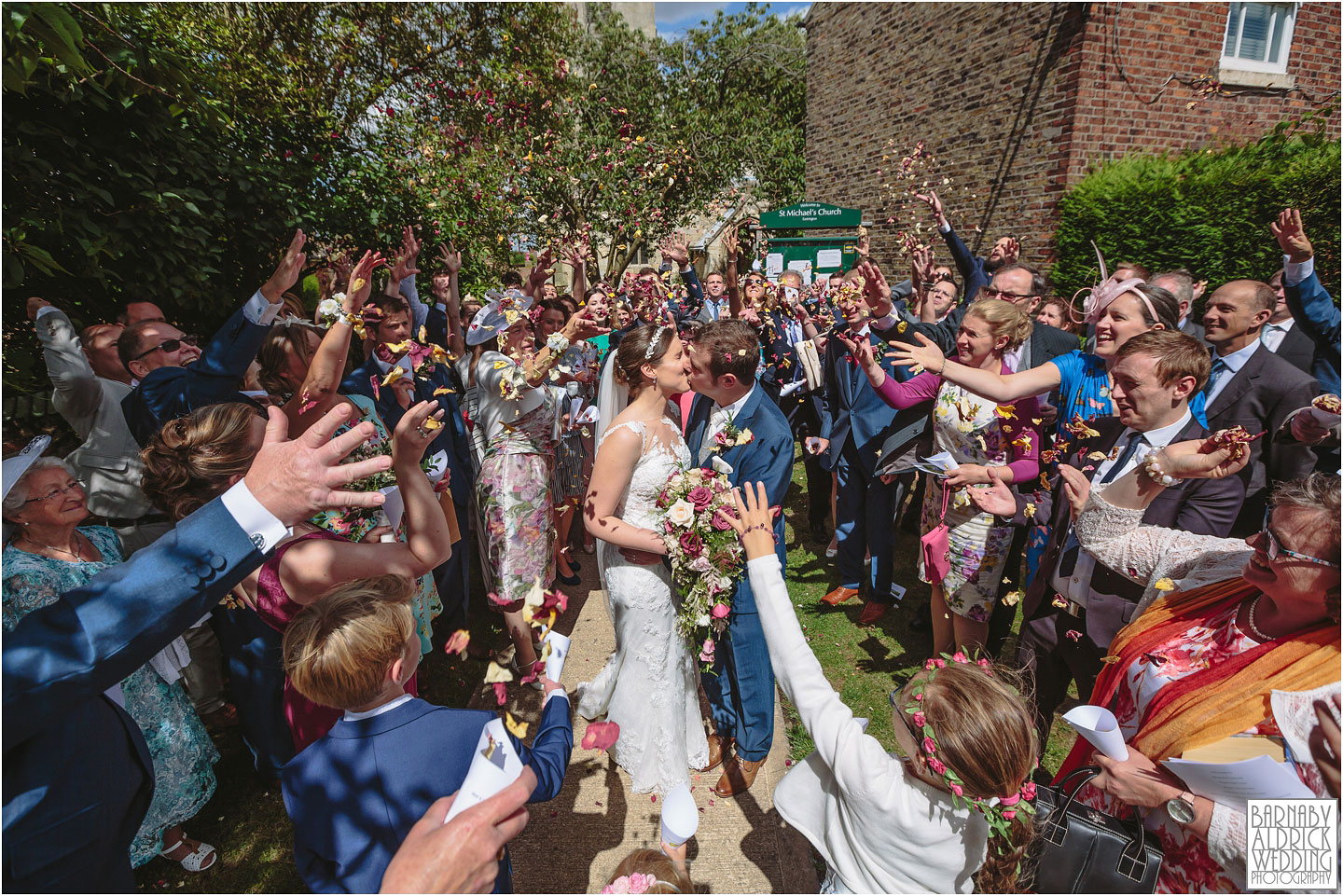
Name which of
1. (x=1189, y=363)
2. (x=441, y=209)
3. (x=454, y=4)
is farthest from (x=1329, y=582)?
(x=454, y=4)

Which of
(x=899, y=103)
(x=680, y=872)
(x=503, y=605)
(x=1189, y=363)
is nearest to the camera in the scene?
(x=680, y=872)

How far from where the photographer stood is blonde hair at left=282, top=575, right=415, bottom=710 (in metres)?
1.59

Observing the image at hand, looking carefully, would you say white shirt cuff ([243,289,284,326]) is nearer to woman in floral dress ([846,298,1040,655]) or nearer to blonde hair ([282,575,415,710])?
blonde hair ([282,575,415,710])

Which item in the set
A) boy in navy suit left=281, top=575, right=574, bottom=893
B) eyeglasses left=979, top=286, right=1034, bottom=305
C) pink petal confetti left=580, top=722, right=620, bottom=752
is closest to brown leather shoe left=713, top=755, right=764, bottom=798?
pink petal confetti left=580, top=722, right=620, bottom=752

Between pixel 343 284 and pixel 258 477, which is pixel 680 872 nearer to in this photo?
pixel 258 477

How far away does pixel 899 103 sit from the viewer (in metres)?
12.0

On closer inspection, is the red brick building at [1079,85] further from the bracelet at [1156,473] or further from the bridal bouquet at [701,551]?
the bridal bouquet at [701,551]

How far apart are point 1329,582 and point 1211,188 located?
863 centimetres

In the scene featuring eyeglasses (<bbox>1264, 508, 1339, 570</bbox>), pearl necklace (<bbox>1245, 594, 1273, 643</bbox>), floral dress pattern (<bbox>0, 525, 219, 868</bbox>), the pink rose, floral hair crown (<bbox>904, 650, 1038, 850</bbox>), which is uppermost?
eyeglasses (<bbox>1264, 508, 1339, 570</bbox>)

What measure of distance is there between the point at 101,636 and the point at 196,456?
1.16 meters

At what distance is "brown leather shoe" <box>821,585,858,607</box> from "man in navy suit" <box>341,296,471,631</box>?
3.15 m

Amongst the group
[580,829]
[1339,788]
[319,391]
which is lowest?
[580,829]

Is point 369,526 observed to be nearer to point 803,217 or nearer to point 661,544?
point 661,544

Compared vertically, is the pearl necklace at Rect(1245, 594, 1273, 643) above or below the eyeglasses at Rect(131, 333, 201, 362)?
below
